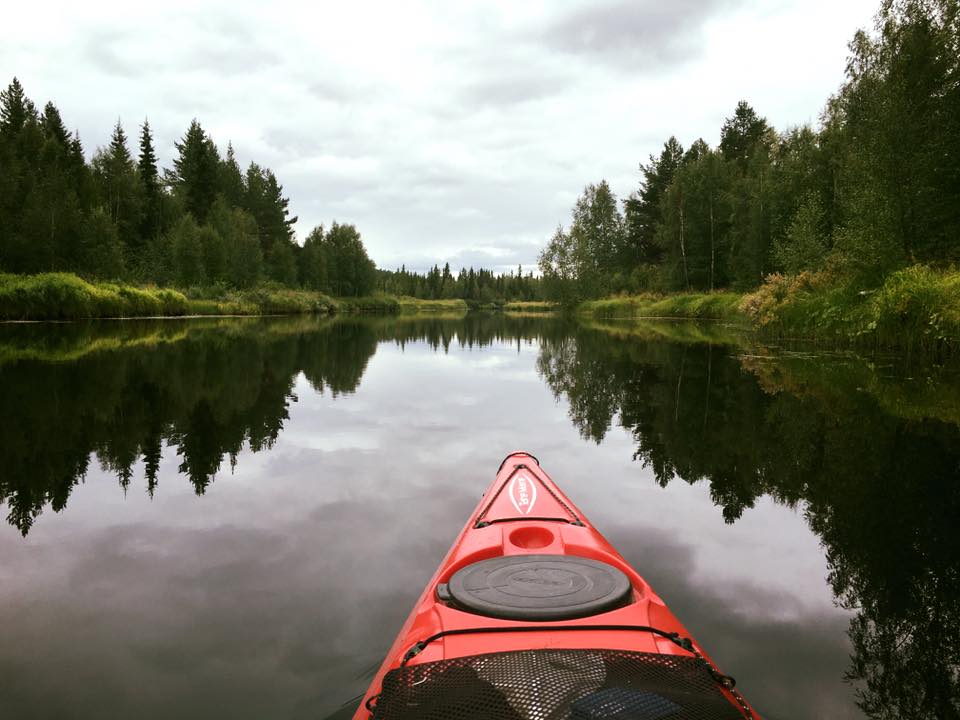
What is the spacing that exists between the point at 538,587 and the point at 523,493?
4.82 ft

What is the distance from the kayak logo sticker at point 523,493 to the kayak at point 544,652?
0.62 meters

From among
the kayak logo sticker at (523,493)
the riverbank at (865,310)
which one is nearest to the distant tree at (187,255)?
the riverbank at (865,310)

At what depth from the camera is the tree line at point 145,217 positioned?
32.3 metres

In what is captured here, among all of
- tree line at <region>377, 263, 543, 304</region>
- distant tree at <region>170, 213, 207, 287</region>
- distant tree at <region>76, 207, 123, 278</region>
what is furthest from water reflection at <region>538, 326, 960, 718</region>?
tree line at <region>377, 263, 543, 304</region>

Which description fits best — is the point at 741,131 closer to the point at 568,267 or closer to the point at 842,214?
the point at 568,267

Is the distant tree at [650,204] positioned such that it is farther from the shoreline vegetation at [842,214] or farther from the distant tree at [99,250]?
the distant tree at [99,250]

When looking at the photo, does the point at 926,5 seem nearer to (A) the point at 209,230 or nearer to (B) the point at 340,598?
(B) the point at 340,598

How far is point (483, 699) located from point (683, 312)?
131ft

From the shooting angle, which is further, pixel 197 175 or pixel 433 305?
pixel 433 305

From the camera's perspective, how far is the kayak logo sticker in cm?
→ 346

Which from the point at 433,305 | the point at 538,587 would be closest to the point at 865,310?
the point at 538,587

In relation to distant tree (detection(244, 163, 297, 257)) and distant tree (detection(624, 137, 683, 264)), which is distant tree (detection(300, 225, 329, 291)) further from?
distant tree (detection(624, 137, 683, 264))

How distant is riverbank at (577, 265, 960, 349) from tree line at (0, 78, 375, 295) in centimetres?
3490

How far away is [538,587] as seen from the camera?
224 cm
